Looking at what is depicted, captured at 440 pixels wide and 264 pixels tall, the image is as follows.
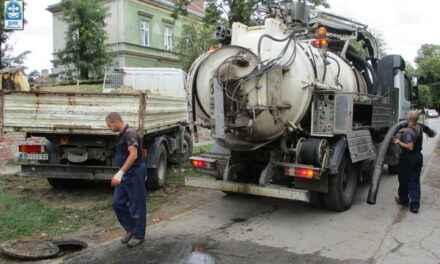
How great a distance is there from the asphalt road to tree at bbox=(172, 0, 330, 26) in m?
11.7

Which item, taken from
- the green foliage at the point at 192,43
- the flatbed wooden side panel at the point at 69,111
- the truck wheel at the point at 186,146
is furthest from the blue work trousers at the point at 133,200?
the green foliage at the point at 192,43

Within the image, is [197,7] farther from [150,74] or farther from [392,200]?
[392,200]

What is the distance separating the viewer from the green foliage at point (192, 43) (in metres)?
23.4

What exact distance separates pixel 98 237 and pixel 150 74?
5562 millimetres

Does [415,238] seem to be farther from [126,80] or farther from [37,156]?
[126,80]

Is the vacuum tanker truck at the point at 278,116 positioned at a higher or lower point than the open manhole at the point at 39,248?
higher

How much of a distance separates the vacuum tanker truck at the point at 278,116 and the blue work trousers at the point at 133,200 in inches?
46.8

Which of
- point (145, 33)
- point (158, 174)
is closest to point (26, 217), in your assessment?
point (158, 174)

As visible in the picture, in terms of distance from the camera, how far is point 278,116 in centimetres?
592

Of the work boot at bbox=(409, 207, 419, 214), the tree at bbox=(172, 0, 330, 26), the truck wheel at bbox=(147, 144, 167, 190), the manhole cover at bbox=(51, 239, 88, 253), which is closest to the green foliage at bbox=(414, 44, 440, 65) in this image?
the tree at bbox=(172, 0, 330, 26)

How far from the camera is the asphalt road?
187 inches

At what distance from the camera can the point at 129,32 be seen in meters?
30.9

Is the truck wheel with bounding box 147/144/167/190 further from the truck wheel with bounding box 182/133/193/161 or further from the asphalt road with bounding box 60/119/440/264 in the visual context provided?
the truck wheel with bounding box 182/133/193/161

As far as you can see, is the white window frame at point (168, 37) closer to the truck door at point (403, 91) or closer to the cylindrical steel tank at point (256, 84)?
the truck door at point (403, 91)
